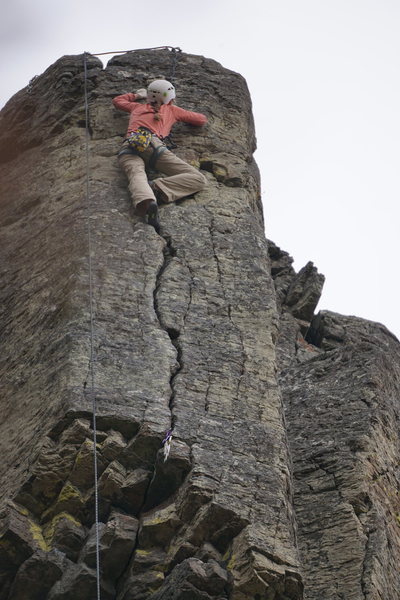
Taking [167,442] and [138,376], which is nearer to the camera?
[167,442]

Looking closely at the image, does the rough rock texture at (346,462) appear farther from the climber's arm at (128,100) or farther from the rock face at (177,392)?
the climber's arm at (128,100)

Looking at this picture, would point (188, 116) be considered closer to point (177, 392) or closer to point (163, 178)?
point (163, 178)

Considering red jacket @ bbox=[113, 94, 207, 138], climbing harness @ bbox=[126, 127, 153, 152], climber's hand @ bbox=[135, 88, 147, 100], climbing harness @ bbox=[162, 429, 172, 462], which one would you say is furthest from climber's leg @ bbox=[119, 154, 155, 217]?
climbing harness @ bbox=[162, 429, 172, 462]

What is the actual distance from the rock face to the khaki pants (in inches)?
5.5

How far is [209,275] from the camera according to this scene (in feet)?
50.3

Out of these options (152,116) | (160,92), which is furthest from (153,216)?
(160,92)

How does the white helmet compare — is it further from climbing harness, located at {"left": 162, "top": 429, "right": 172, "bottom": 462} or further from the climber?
climbing harness, located at {"left": 162, "top": 429, "right": 172, "bottom": 462}

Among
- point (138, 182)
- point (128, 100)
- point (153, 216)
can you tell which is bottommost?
point (153, 216)

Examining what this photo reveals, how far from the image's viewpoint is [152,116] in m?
17.2

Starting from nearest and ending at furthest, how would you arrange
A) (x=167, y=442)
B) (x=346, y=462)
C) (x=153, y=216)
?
(x=167, y=442), (x=346, y=462), (x=153, y=216)

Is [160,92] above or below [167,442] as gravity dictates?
above

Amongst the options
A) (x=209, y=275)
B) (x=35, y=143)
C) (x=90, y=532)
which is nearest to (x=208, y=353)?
(x=209, y=275)

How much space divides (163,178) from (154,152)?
36 cm

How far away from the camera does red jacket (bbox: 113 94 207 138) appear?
17.2 metres
